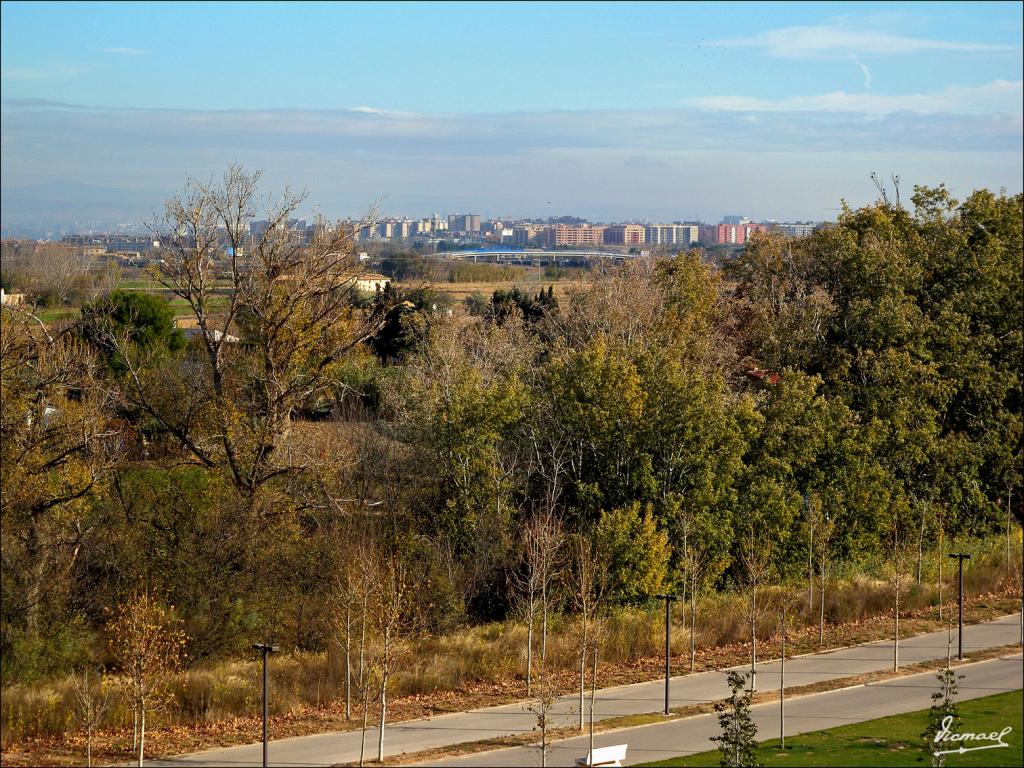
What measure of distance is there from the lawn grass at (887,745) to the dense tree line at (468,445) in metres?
4.15

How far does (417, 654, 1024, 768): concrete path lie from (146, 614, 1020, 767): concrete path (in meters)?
0.84

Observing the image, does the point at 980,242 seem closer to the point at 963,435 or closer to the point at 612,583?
the point at 963,435

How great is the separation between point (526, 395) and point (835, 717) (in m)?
11.5

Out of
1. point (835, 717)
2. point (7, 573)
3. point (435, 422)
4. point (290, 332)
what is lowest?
point (835, 717)

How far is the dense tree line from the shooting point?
76.5 ft

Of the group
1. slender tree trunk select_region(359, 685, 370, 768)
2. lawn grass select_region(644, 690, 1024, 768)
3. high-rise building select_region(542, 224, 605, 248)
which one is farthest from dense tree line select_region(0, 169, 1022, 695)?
high-rise building select_region(542, 224, 605, 248)

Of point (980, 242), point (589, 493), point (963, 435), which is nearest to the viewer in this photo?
point (589, 493)

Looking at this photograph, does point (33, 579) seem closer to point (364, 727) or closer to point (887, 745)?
point (364, 727)

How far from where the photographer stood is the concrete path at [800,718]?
1811 centimetres

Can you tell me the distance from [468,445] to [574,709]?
8.82 m

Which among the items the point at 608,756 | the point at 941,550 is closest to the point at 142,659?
the point at 608,756

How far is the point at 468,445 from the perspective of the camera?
27.9 metres

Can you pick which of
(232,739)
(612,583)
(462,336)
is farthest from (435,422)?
(462,336)

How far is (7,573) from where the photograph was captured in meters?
21.0
